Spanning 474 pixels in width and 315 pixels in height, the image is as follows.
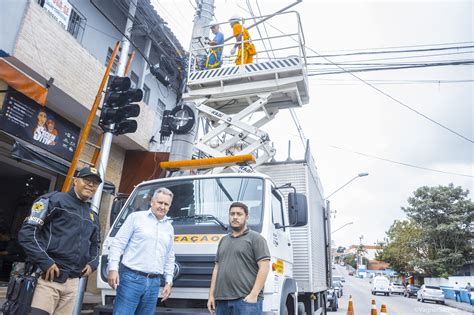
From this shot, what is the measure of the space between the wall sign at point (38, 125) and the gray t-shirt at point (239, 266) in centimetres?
562

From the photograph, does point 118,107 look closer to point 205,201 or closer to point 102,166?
point 102,166

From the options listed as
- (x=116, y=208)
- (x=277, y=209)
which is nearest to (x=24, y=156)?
(x=116, y=208)

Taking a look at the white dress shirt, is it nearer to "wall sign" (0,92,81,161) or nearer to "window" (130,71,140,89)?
"wall sign" (0,92,81,161)

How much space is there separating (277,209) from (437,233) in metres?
36.5

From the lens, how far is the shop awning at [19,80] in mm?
5743

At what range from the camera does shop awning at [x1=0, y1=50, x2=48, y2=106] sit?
18.8 feet

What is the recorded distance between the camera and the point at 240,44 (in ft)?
25.0

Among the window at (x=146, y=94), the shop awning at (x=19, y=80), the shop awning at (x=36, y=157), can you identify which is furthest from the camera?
the window at (x=146, y=94)

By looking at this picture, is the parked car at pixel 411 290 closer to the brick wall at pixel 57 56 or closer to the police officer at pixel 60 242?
the brick wall at pixel 57 56

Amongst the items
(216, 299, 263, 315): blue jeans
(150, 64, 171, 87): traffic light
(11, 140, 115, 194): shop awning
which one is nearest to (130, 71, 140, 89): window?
(150, 64, 171, 87): traffic light

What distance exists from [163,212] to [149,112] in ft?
25.3

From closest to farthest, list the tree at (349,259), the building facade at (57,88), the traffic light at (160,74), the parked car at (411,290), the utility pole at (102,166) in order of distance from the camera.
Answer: the utility pole at (102,166)
the building facade at (57,88)
the traffic light at (160,74)
the parked car at (411,290)
the tree at (349,259)

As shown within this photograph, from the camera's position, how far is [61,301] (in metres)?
2.88

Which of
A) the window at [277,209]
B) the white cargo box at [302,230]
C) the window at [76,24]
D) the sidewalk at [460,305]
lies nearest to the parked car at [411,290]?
the sidewalk at [460,305]
